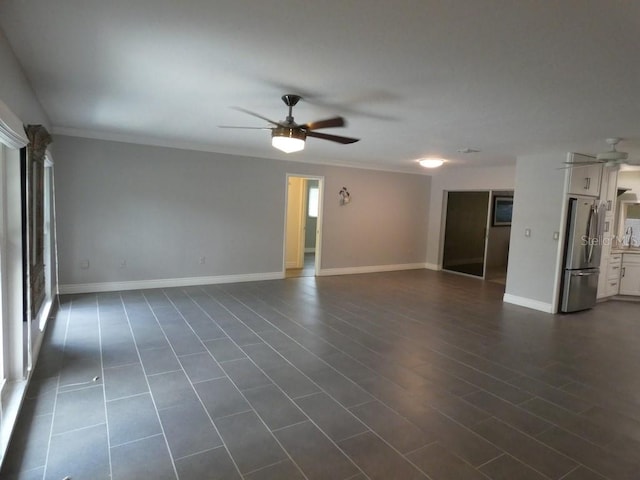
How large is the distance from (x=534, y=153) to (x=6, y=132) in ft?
19.8

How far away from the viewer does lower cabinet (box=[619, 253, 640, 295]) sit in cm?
664

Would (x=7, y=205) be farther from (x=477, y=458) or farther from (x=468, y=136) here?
(x=468, y=136)

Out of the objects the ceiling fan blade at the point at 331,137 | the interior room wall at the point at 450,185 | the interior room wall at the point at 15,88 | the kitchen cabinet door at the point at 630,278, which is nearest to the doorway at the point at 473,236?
the interior room wall at the point at 450,185

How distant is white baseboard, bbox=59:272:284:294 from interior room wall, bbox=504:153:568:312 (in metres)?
4.12

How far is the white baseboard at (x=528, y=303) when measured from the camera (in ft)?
18.0

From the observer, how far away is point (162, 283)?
6.03m

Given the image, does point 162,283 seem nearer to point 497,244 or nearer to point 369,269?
point 369,269

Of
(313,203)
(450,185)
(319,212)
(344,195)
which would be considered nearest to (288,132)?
(319,212)

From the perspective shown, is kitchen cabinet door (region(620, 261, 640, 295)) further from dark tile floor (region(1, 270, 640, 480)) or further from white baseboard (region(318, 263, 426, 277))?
white baseboard (region(318, 263, 426, 277))

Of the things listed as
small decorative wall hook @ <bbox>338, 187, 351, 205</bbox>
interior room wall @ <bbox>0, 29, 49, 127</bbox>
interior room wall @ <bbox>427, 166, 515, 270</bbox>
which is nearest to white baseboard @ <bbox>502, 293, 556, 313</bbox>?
interior room wall @ <bbox>427, 166, 515, 270</bbox>

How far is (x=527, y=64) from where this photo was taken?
2.29 metres

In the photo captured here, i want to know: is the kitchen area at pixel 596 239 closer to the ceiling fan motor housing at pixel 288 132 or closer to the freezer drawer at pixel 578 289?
the freezer drawer at pixel 578 289

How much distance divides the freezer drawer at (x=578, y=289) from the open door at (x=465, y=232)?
2756 mm

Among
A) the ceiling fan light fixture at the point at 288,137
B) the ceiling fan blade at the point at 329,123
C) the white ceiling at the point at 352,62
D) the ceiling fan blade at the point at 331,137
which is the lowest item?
the ceiling fan light fixture at the point at 288,137
